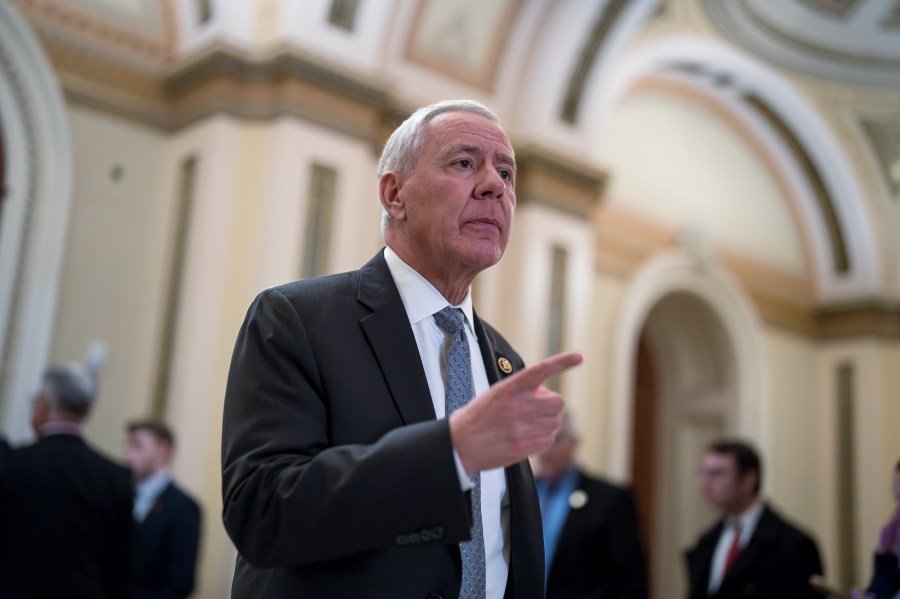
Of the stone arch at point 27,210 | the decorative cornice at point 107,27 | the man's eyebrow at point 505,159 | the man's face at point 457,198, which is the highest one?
the decorative cornice at point 107,27

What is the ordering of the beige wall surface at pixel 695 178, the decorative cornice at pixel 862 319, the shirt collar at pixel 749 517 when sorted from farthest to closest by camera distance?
the decorative cornice at pixel 862 319 < the beige wall surface at pixel 695 178 < the shirt collar at pixel 749 517

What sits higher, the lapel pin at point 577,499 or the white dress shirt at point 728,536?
the lapel pin at point 577,499

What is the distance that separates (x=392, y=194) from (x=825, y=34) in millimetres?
8714

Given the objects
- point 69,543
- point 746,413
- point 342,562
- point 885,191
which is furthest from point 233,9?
point 885,191

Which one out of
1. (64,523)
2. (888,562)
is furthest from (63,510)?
(888,562)

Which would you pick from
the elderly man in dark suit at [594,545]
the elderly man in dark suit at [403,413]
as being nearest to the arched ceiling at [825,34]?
the elderly man in dark suit at [594,545]

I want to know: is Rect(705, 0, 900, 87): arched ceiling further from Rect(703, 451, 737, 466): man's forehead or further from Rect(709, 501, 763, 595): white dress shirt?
Rect(709, 501, 763, 595): white dress shirt

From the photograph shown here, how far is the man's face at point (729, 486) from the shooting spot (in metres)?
4.16

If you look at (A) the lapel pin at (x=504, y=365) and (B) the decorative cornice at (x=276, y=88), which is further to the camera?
(B) the decorative cornice at (x=276, y=88)

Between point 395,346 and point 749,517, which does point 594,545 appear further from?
point 395,346

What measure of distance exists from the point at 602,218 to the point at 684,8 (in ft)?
6.65

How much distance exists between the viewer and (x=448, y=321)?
5.49 ft

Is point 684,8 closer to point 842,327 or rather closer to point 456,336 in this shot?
point 842,327

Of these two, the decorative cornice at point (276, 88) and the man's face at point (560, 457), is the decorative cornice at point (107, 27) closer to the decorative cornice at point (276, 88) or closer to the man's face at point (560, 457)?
the decorative cornice at point (276, 88)
